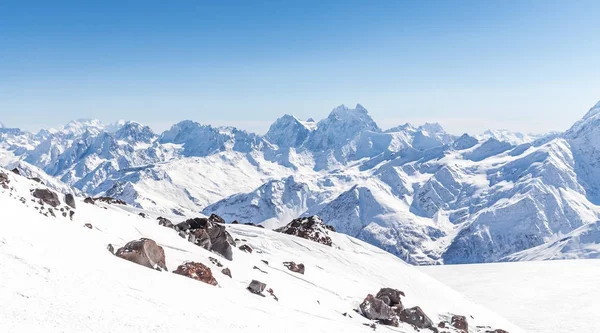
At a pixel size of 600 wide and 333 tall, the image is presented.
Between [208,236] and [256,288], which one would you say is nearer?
[256,288]

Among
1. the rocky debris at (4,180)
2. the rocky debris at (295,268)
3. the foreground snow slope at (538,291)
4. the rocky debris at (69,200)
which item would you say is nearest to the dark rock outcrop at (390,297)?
the rocky debris at (295,268)

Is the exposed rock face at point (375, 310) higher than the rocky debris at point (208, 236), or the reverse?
the rocky debris at point (208, 236)

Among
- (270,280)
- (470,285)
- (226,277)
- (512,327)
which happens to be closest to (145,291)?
(226,277)

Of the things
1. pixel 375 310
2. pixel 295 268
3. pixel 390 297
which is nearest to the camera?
pixel 375 310

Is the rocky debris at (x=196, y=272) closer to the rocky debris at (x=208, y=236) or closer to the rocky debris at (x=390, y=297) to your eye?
the rocky debris at (x=208, y=236)

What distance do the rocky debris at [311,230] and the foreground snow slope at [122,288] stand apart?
3029 cm

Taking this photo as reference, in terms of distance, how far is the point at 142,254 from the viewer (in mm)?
26422

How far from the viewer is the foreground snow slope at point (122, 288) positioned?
16109mm

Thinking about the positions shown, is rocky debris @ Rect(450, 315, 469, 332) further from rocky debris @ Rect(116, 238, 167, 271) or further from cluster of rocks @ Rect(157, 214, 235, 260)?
rocky debris @ Rect(116, 238, 167, 271)

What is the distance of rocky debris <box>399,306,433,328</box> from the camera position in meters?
38.3

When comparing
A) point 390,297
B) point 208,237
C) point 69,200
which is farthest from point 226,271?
point 390,297

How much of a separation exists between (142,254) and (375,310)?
799 inches

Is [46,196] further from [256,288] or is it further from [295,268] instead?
[295,268]

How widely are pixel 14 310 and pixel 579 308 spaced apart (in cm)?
7425
